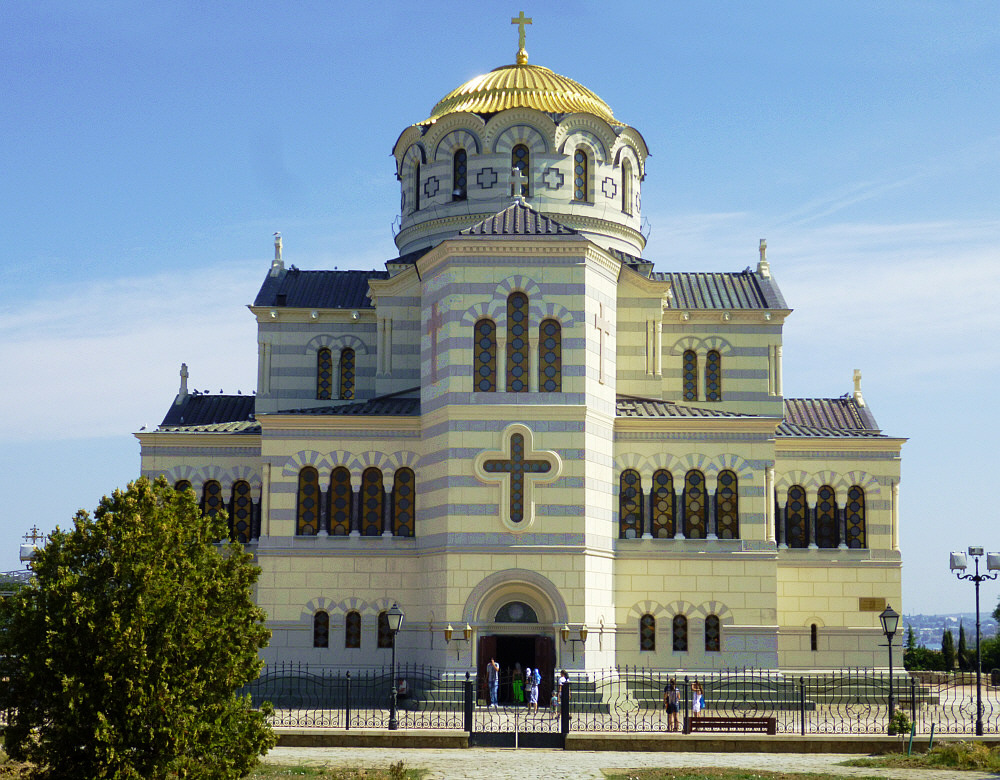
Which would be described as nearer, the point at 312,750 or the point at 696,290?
the point at 312,750

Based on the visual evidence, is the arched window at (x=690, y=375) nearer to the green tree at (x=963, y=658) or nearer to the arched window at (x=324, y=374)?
the arched window at (x=324, y=374)

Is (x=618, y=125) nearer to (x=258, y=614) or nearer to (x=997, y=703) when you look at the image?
(x=997, y=703)

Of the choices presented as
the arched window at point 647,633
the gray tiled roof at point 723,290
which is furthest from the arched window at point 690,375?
the arched window at point 647,633

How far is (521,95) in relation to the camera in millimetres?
39406

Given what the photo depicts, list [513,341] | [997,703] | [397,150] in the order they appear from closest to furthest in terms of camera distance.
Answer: [513,341] < [997,703] < [397,150]

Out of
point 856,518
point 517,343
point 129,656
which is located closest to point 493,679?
point 517,343

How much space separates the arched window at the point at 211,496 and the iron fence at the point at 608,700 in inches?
237

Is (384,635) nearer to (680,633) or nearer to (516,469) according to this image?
(516,469)

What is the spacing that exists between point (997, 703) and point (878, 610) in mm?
4442

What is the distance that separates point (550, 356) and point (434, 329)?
10.8 feet

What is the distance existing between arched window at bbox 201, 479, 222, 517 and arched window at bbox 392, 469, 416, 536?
20.8 feet

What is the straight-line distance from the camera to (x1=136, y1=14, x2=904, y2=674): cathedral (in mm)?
32469

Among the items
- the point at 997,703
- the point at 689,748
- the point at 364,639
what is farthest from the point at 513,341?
the point at 997,703

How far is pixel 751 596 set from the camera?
34.1 meters
